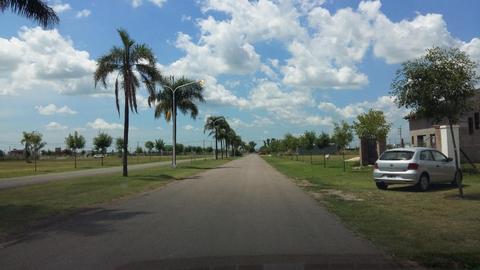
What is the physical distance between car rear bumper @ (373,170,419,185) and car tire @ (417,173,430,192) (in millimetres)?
356

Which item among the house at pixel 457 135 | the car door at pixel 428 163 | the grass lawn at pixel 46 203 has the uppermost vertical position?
the house at pixel 457 135

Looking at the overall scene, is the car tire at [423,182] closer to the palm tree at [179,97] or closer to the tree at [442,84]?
the tree at [442,84]

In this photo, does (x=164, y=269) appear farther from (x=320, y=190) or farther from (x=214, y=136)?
(x=214, y=136)

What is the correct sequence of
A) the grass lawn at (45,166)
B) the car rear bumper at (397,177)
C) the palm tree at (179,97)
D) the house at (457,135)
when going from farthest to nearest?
the palm tree at (179,97), the grass lawn at (45,166), the house at (457,135), the car rear bumper at (397,177)

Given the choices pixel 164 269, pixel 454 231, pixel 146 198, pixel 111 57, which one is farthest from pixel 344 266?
pixel 111 57

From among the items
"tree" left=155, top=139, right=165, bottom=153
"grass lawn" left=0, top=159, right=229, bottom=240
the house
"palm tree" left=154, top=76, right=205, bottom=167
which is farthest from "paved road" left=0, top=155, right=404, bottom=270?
"tree" left=155, top=139, right=165, bottom=153

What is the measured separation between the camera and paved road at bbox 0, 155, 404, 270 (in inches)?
311

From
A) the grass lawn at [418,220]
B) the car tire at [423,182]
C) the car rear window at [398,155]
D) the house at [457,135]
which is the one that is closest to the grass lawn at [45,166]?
the car rear window at [398,155]

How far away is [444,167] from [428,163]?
1.12 m

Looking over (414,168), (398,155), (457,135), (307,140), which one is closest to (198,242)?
(414,168)

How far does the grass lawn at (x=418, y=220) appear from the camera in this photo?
8.36 metres

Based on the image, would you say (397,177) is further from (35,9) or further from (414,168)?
(35,9)

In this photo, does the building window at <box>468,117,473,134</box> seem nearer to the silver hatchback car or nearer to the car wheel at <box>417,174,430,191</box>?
the silver hatchback car

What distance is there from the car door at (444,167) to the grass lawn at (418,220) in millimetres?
478
